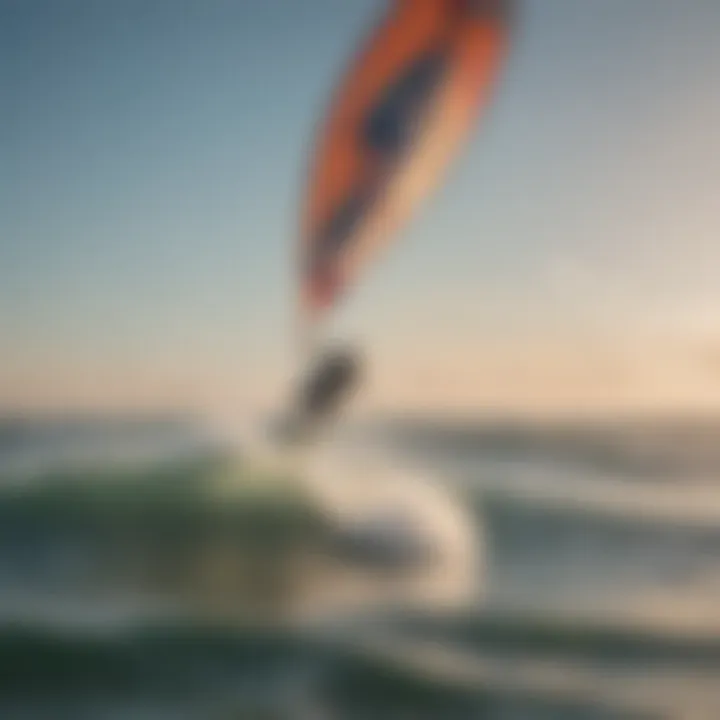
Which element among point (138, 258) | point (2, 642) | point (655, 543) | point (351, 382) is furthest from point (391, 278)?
point (2, 642)

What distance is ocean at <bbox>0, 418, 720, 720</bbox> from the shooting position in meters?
1.15

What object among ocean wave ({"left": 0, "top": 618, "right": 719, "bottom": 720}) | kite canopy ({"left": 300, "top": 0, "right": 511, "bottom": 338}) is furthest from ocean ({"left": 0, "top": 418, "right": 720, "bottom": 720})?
kite canopy ({"left": 300, "top": 0, "right": 511, "bottom": 338})

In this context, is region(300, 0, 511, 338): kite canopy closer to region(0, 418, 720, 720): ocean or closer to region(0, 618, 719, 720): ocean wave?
region(0, 418, 720, 720): ocean

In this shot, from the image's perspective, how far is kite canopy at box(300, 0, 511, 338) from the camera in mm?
A: 1195

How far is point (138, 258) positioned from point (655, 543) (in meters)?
0.62

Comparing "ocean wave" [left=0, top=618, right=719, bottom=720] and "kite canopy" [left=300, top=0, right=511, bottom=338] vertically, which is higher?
"kite canopy" [left=300, top=0, right=511, bottom=338]

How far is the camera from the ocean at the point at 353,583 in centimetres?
115

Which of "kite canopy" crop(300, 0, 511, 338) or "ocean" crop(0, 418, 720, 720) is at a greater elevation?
"kite canopy" crop(300, 0, 511, 338)

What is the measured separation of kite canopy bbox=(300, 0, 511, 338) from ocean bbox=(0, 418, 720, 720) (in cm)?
19

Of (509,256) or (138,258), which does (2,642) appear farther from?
(509,256)

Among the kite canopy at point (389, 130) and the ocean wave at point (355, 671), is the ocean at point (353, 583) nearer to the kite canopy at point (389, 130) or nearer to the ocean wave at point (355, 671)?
the ocean wave at point (355, 671)

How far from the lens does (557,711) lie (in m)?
1.15

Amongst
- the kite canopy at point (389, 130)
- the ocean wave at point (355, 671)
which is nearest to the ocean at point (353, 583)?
the ocean wave at point (355, 671)

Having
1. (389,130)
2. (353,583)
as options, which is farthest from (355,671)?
A: (389,130)
